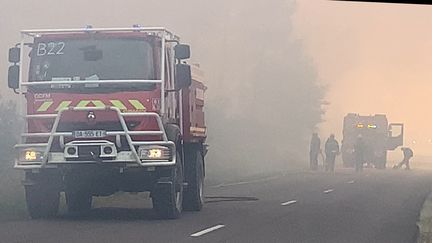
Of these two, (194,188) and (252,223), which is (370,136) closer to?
(194,188)

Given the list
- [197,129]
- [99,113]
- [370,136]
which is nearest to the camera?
[99,113]

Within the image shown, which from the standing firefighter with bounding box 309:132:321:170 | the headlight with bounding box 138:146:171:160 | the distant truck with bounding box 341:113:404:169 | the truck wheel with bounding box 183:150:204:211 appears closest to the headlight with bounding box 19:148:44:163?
the headlight with bounding box 138:146:171:160

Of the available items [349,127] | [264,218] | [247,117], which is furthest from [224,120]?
[264,218]

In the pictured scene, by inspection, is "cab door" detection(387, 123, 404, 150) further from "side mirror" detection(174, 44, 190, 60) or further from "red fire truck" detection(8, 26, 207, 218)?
"red fire truck" detection(8, 26, 207, 218)

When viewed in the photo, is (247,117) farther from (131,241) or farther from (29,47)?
(131,241)

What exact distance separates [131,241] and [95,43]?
4584 millimetres

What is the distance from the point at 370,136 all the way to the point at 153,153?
151ft

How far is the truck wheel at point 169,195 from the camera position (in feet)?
52.0

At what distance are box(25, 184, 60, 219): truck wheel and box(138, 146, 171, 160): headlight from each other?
1.74 metres

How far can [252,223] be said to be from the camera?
15766 millimetres

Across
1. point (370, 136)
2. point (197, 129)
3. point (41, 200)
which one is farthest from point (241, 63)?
point (41, 200)

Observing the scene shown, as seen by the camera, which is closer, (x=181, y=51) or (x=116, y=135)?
(x=116, y=135)

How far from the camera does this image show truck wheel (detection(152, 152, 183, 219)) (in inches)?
624

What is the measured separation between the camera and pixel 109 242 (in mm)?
12344
